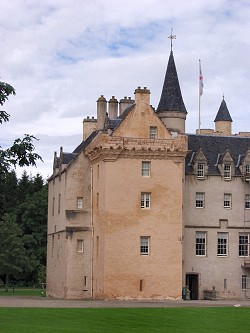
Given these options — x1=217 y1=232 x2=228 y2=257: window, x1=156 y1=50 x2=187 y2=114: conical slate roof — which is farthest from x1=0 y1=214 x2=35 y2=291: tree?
x1=217 y1=232 x2=228 y2=257: window

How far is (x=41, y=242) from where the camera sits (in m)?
99.9

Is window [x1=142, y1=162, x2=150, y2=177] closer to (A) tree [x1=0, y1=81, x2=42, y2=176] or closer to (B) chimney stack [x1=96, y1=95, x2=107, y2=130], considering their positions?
(B) chimney stack [x1=96, y1=95, x2=107, y2=130]

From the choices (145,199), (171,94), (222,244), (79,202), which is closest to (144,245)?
(145,199)

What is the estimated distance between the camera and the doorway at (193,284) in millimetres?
65625

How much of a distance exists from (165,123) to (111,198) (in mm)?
8891

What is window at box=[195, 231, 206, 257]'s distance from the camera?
216 feet

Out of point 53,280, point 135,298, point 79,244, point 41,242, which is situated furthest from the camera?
point 41,242

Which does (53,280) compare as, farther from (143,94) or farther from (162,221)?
(143,94)
